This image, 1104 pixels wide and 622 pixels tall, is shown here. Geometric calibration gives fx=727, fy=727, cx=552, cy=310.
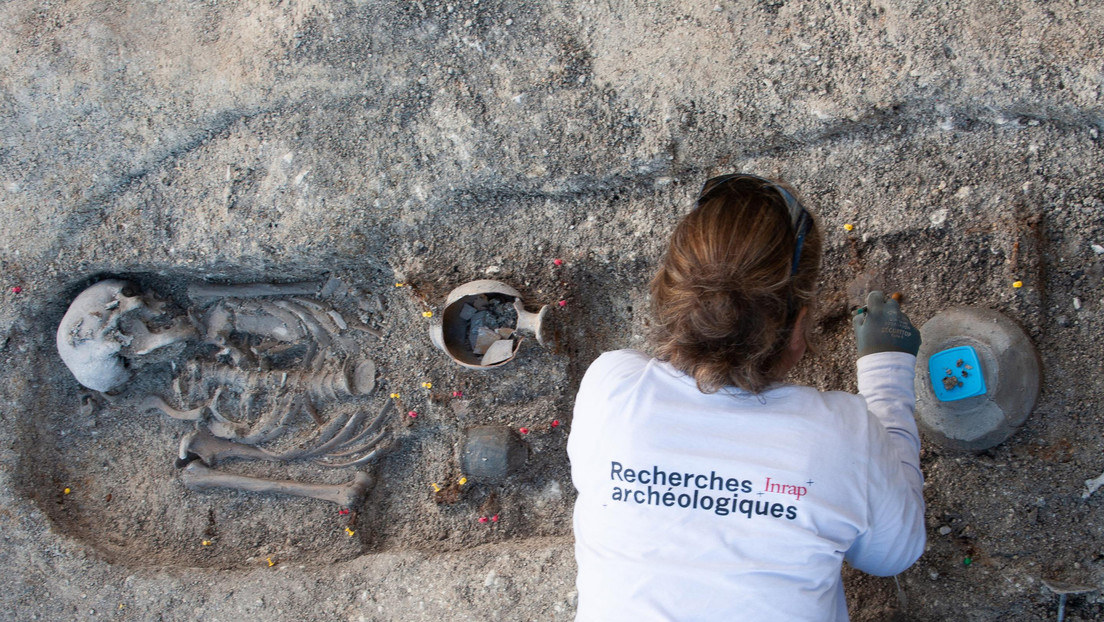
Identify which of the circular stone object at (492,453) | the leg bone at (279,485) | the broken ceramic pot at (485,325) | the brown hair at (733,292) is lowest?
the leg bone at (279,485)

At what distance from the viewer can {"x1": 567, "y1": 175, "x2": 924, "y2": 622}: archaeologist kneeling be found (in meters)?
1.66

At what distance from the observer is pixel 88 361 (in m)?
2.96

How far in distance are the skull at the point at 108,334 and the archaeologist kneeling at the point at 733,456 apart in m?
2.13

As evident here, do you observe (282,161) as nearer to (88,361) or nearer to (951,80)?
(88,361)

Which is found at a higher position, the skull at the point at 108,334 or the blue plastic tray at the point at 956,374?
the skull at the point at 108,334

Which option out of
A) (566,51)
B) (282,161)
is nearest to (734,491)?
(566,51)

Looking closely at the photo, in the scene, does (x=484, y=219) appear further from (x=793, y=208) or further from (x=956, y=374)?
(x=956, y=374)

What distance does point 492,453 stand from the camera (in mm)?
2844

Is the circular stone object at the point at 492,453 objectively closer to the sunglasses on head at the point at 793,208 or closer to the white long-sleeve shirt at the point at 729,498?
the white long-sleeve shirt at the point at 729,498

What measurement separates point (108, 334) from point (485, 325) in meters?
1.54

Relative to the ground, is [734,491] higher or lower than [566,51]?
lower

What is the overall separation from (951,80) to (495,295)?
70.7 inches

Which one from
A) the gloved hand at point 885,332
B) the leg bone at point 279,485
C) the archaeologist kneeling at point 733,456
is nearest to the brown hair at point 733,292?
the archaeologist kneeling at point 733,456

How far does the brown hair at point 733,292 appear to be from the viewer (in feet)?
5.40
